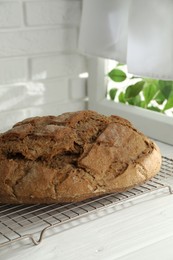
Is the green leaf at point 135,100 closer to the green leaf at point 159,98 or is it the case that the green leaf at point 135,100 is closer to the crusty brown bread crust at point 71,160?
the green leaf at point 159,98

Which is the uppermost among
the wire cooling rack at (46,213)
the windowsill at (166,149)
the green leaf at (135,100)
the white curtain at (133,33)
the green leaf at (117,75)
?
the white curtain at (133,33)

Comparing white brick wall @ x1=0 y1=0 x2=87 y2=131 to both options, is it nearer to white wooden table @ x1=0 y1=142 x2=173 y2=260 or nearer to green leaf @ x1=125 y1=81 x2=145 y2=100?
green leaf @ x1=125 y1=81 x2=145 y2=100

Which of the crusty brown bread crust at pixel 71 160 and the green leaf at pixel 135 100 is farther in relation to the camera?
the green leaf at pixel 135 100

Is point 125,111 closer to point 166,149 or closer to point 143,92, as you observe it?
point 143,92

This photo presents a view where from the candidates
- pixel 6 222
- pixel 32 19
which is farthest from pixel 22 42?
pixel 6 222

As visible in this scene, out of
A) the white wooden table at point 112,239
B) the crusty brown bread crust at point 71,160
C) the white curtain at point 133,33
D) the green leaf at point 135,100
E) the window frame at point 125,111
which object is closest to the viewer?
the white wooden table at point 112,239

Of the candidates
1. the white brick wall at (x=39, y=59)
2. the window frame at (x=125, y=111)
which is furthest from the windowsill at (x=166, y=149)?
the white brick wall at (x=39, y=59)
